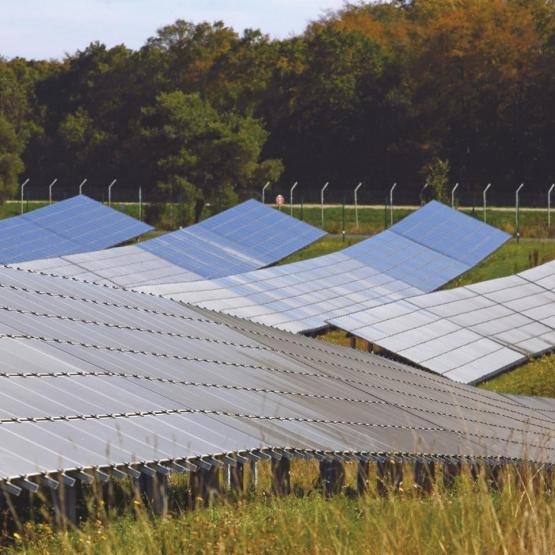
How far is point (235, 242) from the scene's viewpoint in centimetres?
4841

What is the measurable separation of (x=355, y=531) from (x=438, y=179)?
64.3m

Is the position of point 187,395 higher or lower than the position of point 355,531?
lower

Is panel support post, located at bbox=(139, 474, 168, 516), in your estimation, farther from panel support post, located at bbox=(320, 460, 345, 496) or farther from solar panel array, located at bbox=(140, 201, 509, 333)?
solar panel array, located at bbox=(140, 201, 509, 333)

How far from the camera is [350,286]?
4162 cm

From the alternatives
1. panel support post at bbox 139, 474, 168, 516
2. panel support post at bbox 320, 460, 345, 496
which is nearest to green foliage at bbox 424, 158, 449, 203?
panel support post at bbox 320, 460, 345, 496

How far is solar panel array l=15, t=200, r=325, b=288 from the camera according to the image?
40375 mm

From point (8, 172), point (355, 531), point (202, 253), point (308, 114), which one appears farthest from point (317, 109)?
point (355, 531)

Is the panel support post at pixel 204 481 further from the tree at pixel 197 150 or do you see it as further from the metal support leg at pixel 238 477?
the tree at pixel 197 150

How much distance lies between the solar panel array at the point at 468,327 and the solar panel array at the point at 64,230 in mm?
13746

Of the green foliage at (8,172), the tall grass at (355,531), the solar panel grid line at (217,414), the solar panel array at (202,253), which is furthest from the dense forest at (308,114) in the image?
the tall grass at (355,531)

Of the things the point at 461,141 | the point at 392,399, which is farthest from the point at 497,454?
the point at 461,141

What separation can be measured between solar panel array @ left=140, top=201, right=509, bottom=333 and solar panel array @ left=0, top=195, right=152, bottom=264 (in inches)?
333

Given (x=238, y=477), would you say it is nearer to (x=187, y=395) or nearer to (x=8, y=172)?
(x=187, y=395)

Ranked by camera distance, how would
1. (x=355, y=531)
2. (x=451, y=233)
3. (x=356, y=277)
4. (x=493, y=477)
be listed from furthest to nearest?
(x=451, y=233)
(x=356, y=277)
(x=493, y=477)
(x=355, y=531)
